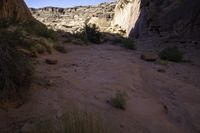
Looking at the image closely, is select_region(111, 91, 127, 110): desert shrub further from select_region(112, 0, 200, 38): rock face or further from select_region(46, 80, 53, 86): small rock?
select_region(112, 0, 200, 38): rock face

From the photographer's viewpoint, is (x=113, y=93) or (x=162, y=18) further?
(x=162, y=18)

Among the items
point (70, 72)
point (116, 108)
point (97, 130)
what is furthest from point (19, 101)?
point (70, 72)

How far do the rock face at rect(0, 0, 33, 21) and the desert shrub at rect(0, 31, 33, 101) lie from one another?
6.45m

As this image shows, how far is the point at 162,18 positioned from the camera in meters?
20.9

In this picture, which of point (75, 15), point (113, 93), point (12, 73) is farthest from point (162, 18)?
point (75, 15)

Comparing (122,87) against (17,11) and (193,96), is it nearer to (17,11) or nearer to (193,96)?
(193,96)

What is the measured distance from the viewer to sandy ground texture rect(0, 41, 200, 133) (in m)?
4.91

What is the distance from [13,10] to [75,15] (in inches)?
1410

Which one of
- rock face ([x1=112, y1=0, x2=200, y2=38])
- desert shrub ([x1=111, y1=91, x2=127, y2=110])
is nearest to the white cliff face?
rock face ([x1=112, y1=0, x2=200, y2=38])

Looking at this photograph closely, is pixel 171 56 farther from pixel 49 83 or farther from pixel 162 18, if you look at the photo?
pixel 162 18

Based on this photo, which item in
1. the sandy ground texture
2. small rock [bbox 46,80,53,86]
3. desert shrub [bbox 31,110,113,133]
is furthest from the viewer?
small rock [bbox 46,80,53,86]

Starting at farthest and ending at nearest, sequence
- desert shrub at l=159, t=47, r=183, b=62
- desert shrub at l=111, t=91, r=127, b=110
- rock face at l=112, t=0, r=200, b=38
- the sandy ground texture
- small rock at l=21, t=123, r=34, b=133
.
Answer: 1. rock face at l=112, t=0, r=200, b=38
2. desert shrub at l=159, t=47, r=183, b=62
3. desert shrub at l=111, t=91, r=127, b=110
4. the sandy ground texture
5. small rock at l=21, t=123, r=34, b=133

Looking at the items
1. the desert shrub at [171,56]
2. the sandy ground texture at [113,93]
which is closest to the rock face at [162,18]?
the desert shrub at [171,56]

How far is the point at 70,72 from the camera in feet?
24.3
